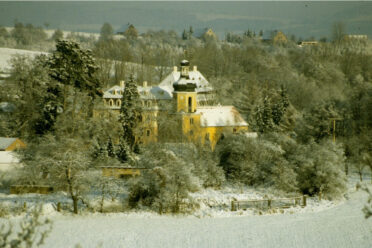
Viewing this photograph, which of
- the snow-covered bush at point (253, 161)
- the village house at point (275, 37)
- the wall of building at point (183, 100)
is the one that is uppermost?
the village house at point (275, 37)

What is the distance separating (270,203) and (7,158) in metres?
18.4

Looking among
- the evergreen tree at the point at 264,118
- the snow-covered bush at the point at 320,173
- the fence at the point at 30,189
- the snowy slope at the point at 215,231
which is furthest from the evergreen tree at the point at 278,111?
the fence at the point at 30,189

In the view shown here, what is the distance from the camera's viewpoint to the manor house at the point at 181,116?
41562 millimetres

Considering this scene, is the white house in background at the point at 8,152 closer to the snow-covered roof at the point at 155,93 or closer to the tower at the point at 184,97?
the tower at the point at 184,97

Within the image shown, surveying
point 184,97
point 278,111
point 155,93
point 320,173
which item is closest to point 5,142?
point 184,97

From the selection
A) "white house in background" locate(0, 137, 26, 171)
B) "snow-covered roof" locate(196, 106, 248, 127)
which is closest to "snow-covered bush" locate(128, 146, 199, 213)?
A: "white house in background" locate(0, 137, 26, 171)

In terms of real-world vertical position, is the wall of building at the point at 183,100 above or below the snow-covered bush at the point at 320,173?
above

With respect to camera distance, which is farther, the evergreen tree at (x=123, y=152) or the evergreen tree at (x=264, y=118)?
the evergreen tree at (x=264, y=118)

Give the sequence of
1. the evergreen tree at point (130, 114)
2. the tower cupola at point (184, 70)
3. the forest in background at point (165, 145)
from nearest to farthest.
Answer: the forest in background at point (165, 145) < the evergreen tree at point (130, 114) < the tower cupola at point (184, 70)

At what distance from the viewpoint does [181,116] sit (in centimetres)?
4459

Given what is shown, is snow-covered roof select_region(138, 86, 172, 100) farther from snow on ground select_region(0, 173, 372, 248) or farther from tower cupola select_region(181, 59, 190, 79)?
snow on ground select_region(0, 173, 372, 248)

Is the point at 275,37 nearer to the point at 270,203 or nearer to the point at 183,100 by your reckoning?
the point at 183,100

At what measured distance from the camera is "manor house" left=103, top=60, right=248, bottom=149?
136 ft

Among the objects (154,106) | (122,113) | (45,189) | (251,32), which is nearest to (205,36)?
(251,32)
